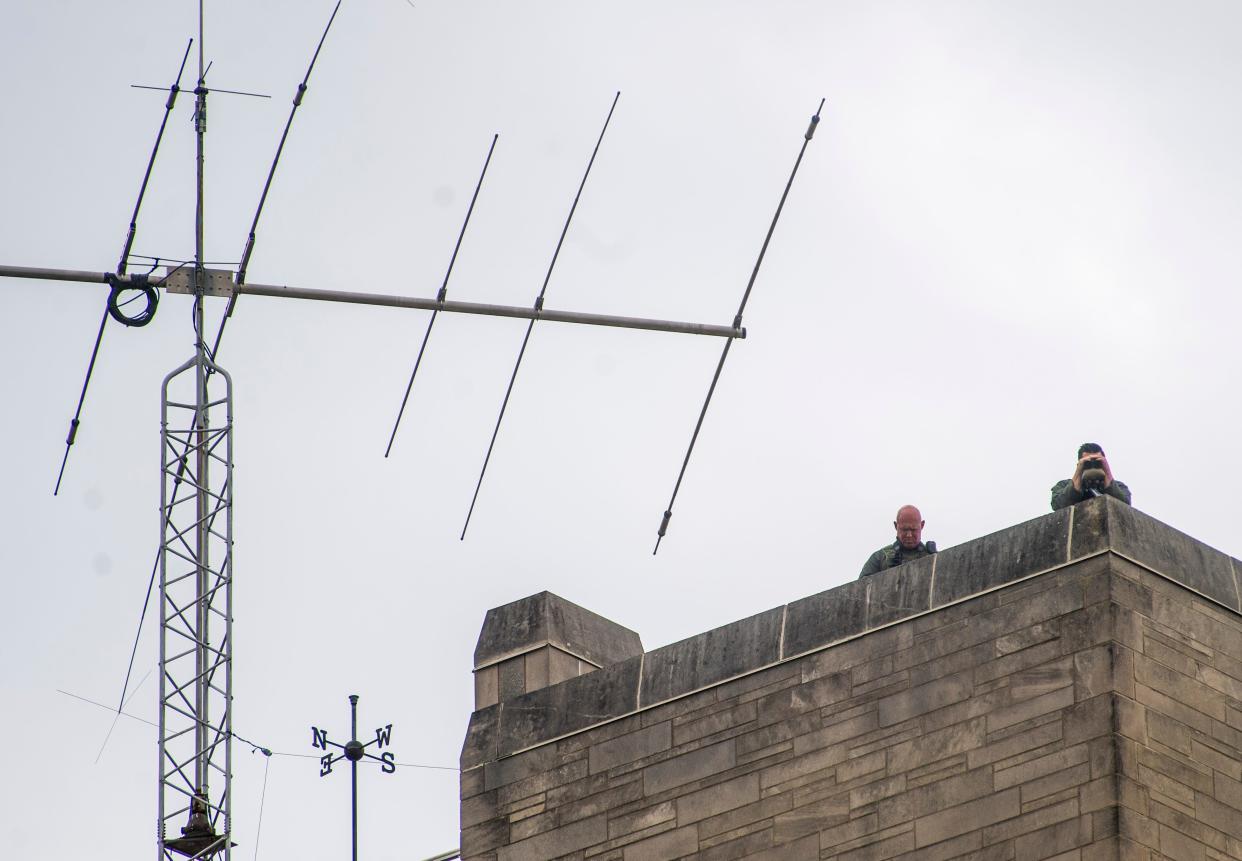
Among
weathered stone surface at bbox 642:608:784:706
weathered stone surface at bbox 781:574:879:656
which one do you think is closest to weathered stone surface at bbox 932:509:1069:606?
weathered stone surface at bbox 781:574:879:656

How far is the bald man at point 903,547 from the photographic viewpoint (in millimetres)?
16641

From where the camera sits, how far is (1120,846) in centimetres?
1409

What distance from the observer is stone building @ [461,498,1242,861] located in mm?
14594

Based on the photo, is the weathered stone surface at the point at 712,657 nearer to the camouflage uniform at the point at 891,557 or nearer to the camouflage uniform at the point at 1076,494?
the camouflage uniform at the point at 891,557

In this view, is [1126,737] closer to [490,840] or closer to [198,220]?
[490,840]

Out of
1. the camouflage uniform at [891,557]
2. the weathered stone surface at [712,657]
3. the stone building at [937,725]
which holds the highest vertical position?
the camouflage uniform at [891,557]

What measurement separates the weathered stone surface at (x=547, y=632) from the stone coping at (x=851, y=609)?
467 mm

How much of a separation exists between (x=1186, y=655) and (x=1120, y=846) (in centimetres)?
149

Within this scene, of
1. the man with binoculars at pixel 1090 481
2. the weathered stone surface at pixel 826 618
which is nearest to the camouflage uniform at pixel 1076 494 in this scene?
the man with binoculars at pixel 1090 481

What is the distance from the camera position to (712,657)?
16.8m

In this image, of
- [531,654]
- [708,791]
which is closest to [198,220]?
[531,654]

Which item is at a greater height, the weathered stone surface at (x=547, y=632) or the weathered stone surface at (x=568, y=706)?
the weathered stone surface at (x=547, y=632)

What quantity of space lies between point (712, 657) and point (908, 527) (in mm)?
1591

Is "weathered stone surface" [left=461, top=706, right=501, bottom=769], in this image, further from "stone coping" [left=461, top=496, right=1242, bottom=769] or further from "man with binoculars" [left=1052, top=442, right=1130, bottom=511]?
"man with binoculars" [left=1052, top=442, right=1130, bottom=511]
